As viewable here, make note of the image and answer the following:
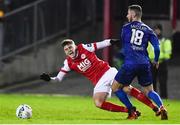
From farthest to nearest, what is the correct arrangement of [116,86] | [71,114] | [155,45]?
[71,114] → [116,86] → [155,45]

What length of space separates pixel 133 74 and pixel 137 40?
2.17 ft

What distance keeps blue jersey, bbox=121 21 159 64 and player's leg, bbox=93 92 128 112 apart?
1057mm

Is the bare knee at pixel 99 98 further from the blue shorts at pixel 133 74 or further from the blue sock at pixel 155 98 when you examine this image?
the blue sock at pixel 155 98

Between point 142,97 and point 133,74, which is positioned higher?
point 133,74

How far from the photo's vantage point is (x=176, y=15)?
3262cm

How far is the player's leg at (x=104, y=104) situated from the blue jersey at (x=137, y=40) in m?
1.06

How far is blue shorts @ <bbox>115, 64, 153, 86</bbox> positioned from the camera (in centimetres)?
1609

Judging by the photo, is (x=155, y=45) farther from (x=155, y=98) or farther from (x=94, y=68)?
(x=94, y=68)

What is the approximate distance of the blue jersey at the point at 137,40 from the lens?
52.5 ft

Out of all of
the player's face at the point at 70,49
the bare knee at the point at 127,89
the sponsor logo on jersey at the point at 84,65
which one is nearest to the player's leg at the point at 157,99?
the bare knee at the point at 127,89

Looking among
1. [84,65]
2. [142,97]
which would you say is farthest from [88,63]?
[142,97]

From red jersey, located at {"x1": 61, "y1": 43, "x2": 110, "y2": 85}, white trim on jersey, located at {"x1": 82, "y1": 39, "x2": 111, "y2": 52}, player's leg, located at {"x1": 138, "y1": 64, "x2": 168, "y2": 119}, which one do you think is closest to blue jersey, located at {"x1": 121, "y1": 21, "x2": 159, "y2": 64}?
player's leg, located at {"x1": 138, "y1": 64, "x2": 168, "y2": 119}

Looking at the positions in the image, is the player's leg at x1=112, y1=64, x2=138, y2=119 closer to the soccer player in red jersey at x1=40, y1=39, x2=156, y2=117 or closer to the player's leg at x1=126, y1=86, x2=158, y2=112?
the player's leg at x1=126, y1=86, x2=158, y2=112

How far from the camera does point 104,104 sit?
16750 mm
